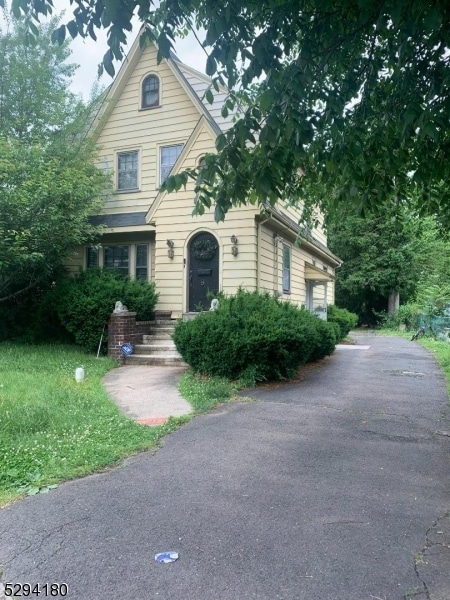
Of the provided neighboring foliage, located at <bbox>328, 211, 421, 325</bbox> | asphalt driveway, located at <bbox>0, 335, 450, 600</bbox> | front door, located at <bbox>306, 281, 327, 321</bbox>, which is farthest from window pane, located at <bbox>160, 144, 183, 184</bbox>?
neighboring foliage, located at <bbox>328, 211, 421, 325</bbox>

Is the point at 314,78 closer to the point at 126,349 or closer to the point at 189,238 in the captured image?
the point at 126,349

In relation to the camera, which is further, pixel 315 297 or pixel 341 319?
pixel 315 297

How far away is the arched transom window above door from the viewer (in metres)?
13.5

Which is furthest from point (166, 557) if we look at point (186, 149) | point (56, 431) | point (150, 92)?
point (150, 92)

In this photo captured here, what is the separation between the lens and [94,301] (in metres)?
10.8

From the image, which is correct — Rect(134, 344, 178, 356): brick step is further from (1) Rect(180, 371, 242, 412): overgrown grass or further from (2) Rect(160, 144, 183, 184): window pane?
(2) Rect(160, 144, 183, 184): window pane

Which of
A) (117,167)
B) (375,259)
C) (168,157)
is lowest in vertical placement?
(375,259)

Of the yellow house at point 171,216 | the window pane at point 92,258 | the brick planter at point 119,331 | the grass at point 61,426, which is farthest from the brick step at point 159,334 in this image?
the window pane at point 92,258

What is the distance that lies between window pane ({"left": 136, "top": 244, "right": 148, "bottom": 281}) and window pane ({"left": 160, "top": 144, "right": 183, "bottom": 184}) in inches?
79.4

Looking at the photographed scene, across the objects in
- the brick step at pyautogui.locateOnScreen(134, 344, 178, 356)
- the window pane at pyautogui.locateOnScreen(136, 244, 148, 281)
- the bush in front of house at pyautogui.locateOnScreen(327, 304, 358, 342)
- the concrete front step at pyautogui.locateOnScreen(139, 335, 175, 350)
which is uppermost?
the window pane at pyautogui.locateOnScreen(136, 244, 148, 281)

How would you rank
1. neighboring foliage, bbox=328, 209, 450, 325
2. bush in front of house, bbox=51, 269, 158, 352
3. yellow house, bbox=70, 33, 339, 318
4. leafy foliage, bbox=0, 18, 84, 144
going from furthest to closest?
1. neighboring foliage, bbox=328, 209, 450, 325
2. leafy foliage, bbox=0, 18, 84, 144
3. yellow house, bbox=70, 33, 339, 318
4. bush in front of house, bbox=51, 269, 158, 352

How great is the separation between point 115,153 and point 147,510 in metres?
12.5

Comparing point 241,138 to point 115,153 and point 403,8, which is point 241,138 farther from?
point 115,153

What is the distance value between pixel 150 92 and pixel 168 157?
2150 mm
